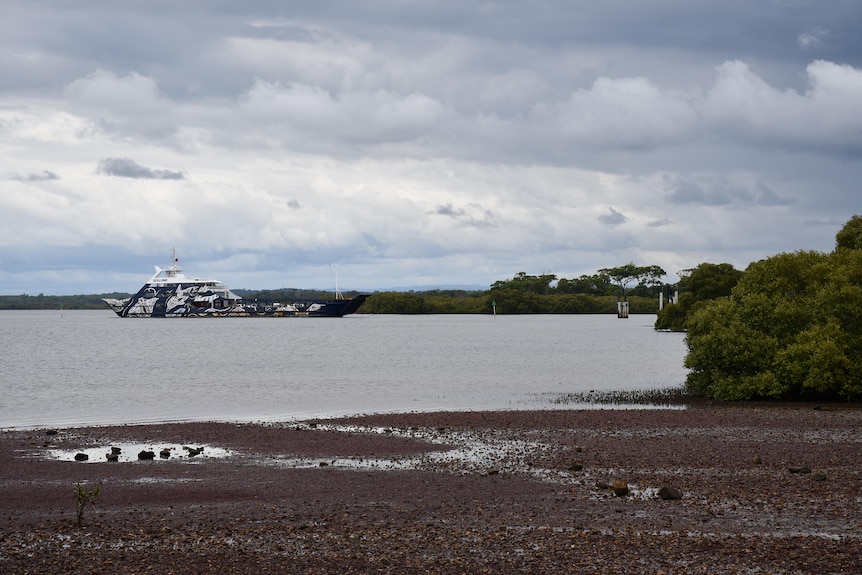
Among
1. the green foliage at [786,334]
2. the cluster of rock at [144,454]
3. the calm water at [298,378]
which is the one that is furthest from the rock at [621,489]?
the green foliage at [786,334]

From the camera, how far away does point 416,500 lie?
16328 mm

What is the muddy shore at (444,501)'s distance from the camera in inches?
484

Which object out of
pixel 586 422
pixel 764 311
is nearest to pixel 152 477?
pixel 586 422

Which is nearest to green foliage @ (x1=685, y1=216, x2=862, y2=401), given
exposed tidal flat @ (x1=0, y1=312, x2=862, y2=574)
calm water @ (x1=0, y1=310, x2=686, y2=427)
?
exposed tidal flat @ (x1=0, y1=312, x2=862, y2=574)

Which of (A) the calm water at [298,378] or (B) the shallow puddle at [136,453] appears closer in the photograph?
(B) the shallow puddle at [136,453]

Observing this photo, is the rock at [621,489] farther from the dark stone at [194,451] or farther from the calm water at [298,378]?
the calm water at [298,378]

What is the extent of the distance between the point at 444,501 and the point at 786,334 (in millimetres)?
25852

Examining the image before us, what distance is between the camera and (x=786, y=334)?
37438 mm

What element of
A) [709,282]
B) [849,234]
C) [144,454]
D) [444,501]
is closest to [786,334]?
[849,234]

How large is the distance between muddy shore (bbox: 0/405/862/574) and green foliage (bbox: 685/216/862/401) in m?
8.49

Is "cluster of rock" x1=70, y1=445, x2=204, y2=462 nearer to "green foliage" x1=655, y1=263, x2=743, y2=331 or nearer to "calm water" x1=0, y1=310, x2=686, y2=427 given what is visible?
"calm water" x1=0, y1=310, x2=686, y2=427

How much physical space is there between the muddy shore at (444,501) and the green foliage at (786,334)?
8.49 m

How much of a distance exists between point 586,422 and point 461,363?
121 ft

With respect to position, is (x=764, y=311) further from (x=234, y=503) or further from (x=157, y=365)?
(x=157, y=365)
